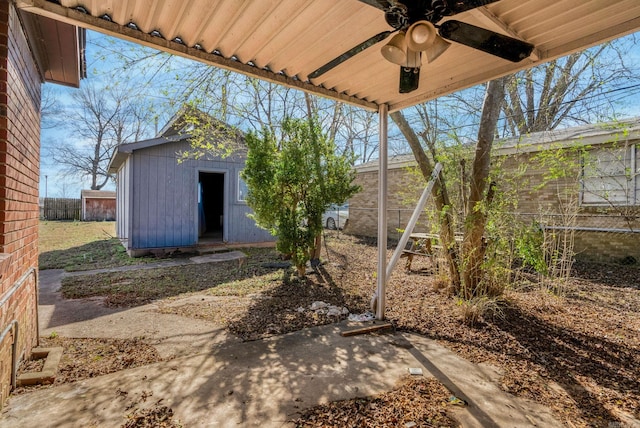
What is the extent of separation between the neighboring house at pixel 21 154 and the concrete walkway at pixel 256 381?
0.47 meters

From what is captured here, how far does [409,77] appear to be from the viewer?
2441mm

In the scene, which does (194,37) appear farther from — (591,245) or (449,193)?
(591,245)

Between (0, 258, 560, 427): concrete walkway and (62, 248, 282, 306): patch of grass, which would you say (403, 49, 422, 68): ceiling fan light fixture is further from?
(62, 248, 282, 306): patch of grass

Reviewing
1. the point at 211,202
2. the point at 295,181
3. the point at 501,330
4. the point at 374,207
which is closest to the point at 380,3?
the point at 501,330

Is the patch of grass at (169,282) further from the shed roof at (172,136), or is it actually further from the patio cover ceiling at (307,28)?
the patio cover ceiling at (307,28)

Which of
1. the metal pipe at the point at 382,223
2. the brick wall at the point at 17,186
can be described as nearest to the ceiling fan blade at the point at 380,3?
the metal pipe at the point at 382,223

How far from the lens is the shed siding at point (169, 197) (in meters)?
7.96

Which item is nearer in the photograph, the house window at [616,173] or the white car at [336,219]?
the house window at [616,173]

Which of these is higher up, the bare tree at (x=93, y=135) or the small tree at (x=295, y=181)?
the bare tree at (x=93, y=135)

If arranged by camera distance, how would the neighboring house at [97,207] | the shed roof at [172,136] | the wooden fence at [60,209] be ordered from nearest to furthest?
1. the shed roof at [172,136]
2. the wooden fence at [60,209]
3. the neighboring house at [97,207]

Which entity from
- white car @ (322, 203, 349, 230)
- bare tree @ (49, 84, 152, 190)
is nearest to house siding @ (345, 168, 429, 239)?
white car @ (322, 203, 349, 230)

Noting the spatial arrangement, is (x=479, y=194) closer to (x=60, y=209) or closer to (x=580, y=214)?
(x=580, y=214)

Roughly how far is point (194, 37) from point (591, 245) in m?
8.97

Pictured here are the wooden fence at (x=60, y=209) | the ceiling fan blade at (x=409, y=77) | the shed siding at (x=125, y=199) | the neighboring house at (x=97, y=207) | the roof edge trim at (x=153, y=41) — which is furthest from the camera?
the neighboring house at (x=97, y=207)
